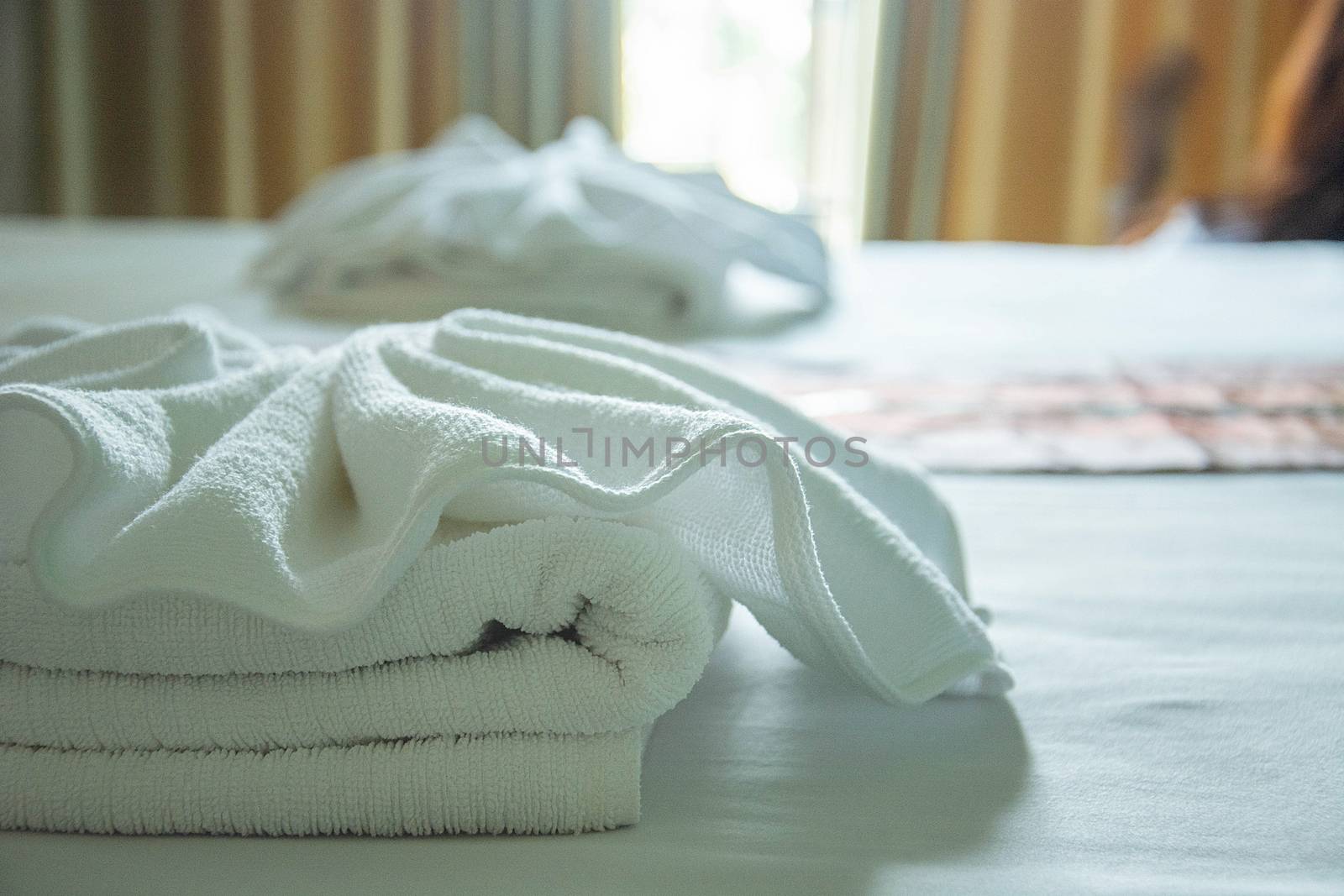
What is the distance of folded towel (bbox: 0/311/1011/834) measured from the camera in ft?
1.36

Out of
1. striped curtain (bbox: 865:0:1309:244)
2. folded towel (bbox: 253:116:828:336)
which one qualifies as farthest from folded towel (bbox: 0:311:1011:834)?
striped curtain (bbox: 865:0:1309:244)

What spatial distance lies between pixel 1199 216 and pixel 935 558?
2454 millimetres

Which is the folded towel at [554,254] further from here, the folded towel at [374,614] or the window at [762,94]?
the window at [762,94]

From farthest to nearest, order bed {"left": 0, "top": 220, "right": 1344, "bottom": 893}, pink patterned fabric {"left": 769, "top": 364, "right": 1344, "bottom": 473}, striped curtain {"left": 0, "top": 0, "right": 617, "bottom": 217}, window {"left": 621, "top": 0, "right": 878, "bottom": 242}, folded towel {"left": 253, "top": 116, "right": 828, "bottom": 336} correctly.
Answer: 1. window {"left": 621, "top": 0, "right": 878, "bottom": 242}
2. striped curtain {"left": 0, "top": 0, "right": 617, "bottom": 217}
3. folded towel {"left": 253, "top": 116, "right": 828, "bottom": 336}
4. pink patterned fabric {"left": 769, "top": 364, "right": 1344, "bottom": 473}
5. bed {"left": 0, "top": 220, "right": 1344, "bottom": 893}

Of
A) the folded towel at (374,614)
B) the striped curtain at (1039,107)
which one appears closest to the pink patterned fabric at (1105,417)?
the folded towel at (374,614)

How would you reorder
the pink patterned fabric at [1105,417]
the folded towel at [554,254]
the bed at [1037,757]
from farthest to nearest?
1. the folded towel at [554,254]
2. the pink patterned fabric at [1105,417]
3. the bed at [1037,757]

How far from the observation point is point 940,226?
342 centimetres

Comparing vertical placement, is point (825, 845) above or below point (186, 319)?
Answer: below

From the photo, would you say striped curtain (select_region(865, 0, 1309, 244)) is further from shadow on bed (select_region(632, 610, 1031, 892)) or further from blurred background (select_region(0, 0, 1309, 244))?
shadow on bed (select_region(632, 610, 1031, 892))

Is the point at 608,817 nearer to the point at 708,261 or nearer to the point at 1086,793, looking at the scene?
the point at 1086,793

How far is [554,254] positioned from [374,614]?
93cm

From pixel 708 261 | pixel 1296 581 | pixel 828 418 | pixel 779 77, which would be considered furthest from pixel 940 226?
pixel 1296 581

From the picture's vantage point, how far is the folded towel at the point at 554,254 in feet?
4.29

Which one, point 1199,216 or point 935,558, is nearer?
point 935,558
